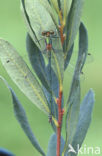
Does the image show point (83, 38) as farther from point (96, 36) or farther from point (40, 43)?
point (96, 36)

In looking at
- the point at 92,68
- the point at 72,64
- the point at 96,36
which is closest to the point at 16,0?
the point at 96,36

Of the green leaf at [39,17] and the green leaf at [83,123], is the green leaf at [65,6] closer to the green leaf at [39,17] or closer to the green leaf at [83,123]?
the green leaf at [39,17]

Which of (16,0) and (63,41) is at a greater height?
(63,41)

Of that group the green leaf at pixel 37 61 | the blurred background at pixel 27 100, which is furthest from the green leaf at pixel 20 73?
the blurred background at pixel 27 100

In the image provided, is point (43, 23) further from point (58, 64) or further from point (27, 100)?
point (27, 100)

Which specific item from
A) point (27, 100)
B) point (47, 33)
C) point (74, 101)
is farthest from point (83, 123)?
point (27, 100)

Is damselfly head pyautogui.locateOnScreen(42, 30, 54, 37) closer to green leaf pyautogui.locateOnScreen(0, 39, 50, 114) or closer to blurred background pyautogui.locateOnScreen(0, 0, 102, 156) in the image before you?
green leaf pyautogui.locateOnScreen(0, 39, 50, 114)

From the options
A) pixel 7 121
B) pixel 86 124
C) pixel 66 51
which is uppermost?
pixel 66 51

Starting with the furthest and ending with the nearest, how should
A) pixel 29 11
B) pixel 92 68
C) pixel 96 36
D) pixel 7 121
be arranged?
pixel 96 36 < pixel 92 68 < pixel 7 121 < pixel 29 11
